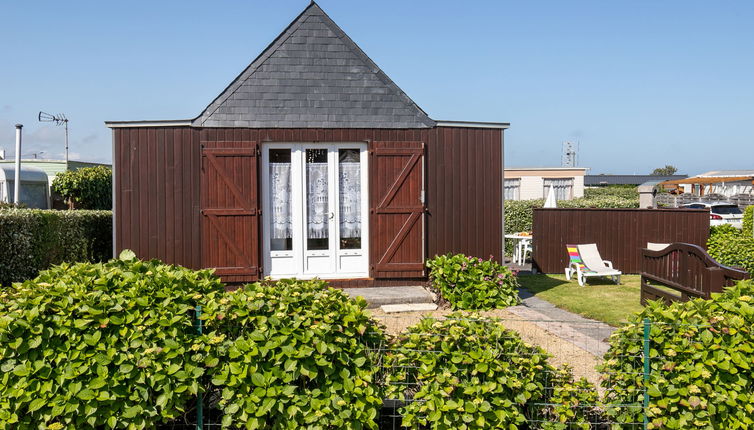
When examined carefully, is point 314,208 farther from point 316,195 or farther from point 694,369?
point 694,369

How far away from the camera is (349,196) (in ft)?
28.7

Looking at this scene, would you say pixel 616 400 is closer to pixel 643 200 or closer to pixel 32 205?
pixel 643 200

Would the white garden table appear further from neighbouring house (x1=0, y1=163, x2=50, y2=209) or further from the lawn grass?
neighbouring house (x1=0, y1=163, x2=50, y2=209)

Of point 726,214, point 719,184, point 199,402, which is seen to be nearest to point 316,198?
point 199,402

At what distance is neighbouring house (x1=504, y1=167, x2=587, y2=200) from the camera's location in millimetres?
30609

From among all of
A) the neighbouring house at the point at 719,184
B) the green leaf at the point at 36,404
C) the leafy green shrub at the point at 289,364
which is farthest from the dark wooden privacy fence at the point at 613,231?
the neighbouring house at the point at 719,184

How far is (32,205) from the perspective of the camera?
58.3ft

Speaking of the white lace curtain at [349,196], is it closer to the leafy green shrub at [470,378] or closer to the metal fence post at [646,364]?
the leafy green shrub at [470,378]

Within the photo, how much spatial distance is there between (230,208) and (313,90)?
2076 millimetres

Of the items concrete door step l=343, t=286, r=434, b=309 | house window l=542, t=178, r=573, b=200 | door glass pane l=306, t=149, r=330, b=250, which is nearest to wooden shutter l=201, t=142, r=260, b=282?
door glass pane l=306, t=149, r=330, b=250

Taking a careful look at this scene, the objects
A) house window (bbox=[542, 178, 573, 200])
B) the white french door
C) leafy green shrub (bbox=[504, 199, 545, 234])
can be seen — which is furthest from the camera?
house window (bbox=[542, 178, 573, 200])

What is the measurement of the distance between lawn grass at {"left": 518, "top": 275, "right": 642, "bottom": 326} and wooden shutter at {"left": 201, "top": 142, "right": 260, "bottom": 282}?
15.2 feet

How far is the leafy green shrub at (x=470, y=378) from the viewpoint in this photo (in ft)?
11.5

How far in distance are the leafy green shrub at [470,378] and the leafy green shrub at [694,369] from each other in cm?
30
